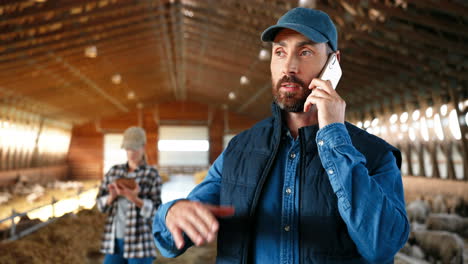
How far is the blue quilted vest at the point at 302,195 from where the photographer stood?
1181 millimetres

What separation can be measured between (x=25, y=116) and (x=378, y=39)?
15.4 m

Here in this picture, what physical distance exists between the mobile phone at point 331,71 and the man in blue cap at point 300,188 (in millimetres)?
26

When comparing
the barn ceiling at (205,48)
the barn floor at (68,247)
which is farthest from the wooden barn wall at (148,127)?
the barn floor at (68,247)

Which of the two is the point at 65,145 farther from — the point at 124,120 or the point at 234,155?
the point at 234,155

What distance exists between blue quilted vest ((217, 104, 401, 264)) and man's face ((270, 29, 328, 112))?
0.09 m

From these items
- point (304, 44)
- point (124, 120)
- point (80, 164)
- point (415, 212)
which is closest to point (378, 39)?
point (415, 212)

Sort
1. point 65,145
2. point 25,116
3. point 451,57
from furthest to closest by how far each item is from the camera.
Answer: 1. point 65,145
2. point 25,116
3. point 451,57

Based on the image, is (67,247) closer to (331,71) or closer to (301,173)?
(301,173)

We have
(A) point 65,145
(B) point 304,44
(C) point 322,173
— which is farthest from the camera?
(A) point 65,145

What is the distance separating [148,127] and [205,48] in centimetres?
1314

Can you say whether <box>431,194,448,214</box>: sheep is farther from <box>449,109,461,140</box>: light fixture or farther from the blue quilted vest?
the blue quilted vest

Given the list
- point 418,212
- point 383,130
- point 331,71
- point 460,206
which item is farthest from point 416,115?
point 331,71

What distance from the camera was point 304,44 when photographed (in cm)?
137

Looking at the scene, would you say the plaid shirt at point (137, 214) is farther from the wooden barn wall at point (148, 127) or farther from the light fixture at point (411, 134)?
the wooden barn wall at point (148, 127)
